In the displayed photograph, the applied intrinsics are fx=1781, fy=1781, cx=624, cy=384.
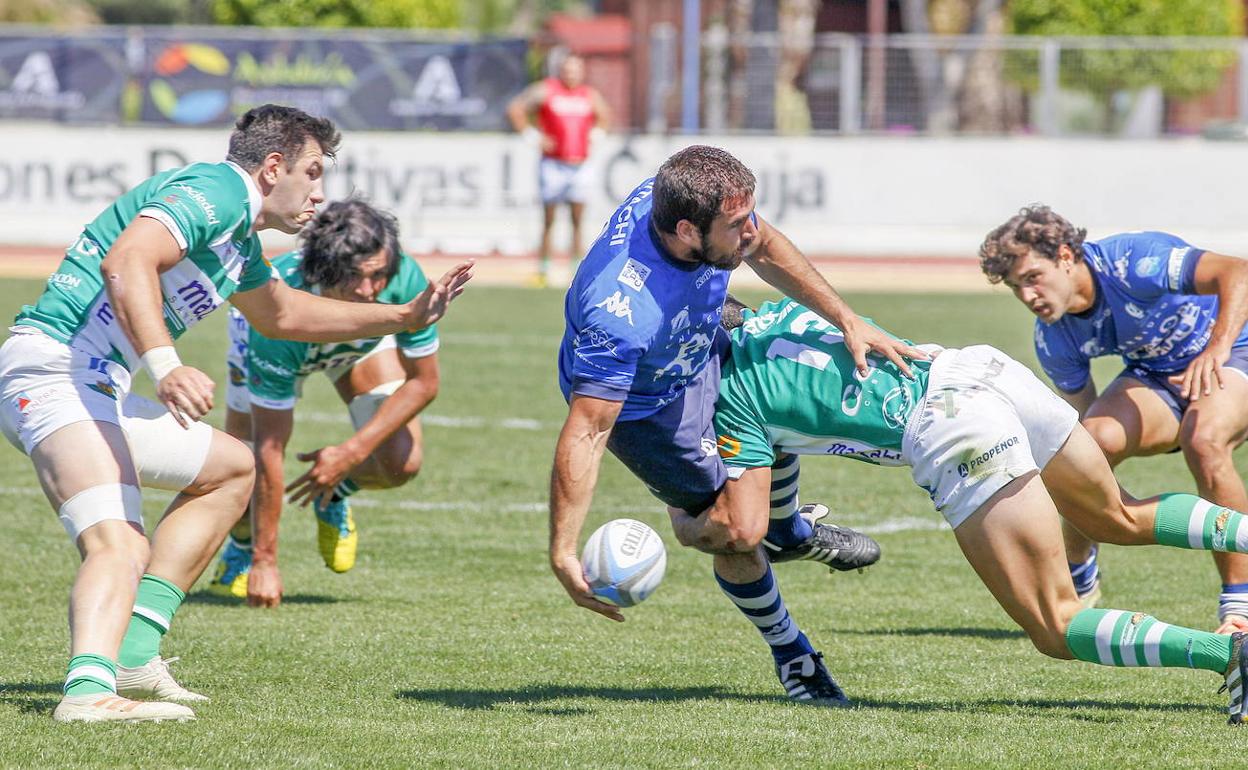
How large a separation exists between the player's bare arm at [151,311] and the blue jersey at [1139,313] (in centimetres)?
361

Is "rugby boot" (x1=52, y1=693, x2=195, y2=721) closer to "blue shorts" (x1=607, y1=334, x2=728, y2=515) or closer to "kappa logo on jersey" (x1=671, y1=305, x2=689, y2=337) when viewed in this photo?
"blue shorts" (x1=607, y1=334, x2=728, y2=515)

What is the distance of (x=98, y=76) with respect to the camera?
77.8ft

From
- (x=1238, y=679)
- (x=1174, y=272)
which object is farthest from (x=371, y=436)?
(x=1238, y=679)

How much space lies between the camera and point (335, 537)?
744 centimetres

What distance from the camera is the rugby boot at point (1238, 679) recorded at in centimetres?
503

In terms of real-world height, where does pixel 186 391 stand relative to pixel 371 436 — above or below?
above

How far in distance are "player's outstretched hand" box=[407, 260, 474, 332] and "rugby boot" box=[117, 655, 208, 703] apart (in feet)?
4.33

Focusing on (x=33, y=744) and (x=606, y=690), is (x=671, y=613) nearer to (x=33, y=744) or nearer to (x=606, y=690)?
(x=606, y=690)

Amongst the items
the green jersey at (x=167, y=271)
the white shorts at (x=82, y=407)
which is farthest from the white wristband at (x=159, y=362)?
the white shorts at (x=82, y=407)

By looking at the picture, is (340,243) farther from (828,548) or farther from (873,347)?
(873,347)

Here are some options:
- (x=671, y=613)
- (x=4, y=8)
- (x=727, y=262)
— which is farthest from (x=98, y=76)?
(x=4, y=8)

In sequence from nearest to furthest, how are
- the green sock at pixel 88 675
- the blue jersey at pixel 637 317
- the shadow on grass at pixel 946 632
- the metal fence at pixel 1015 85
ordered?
the green sock at pixel 88 675 → the blue jersey at pixel 637 317 → the shadow on grass at pixel 946 632 → the metal fence at pixel 1015 85

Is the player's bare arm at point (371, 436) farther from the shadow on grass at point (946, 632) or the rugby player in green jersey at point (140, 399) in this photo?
the shadow on grass at point (946, 632)

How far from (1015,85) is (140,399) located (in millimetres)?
20722
